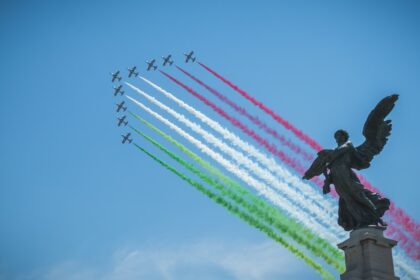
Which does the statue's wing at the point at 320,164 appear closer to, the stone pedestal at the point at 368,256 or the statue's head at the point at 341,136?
the statue's head at the point at 341,136

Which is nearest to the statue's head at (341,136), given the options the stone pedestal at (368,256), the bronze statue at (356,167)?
the bronze statue at (356,167)

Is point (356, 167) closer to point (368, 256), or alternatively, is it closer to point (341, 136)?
point (341, 136)

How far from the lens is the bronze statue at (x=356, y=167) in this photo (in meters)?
27.8

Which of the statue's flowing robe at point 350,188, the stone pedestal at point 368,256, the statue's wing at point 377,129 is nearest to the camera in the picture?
the stone pedestal at point 368,256

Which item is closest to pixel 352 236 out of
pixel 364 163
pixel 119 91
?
pixel 364 163

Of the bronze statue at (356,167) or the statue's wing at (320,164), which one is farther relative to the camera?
the statue's wing at (320,164)

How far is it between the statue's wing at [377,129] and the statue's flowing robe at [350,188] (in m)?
0.30

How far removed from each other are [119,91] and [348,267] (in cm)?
7953

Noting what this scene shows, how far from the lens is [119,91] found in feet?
339

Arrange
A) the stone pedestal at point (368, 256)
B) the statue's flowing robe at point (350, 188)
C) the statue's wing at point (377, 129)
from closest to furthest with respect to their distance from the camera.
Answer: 1. the stone pedestal at point (368, 256)
2. the statue's flowing robe at point (350, 188)
3. the statue's wing at point (377, 129)

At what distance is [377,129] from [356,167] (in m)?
1.86

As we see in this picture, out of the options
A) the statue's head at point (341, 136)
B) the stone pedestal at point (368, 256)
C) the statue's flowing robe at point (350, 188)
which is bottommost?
the stone pedestal at point (368, 256)

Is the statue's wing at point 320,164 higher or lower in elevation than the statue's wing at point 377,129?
lower

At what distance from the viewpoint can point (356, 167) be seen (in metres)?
29.1
